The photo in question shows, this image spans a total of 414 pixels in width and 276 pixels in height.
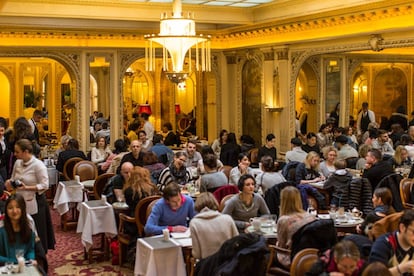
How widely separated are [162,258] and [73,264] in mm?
2600

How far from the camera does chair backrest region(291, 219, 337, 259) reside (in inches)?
227

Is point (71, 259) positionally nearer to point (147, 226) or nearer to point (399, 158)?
point (147, 226)

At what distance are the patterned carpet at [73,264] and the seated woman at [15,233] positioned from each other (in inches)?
91.4

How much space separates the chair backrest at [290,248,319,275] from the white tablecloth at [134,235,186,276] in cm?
143

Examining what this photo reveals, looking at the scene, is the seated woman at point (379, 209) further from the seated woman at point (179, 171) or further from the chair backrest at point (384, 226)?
the seated woman at point (179, 171)

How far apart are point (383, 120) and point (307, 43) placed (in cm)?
790

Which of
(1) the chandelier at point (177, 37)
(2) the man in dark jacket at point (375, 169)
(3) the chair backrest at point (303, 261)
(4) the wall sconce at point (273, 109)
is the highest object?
(1) the chandelier at point (177, 37)

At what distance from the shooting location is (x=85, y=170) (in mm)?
11125

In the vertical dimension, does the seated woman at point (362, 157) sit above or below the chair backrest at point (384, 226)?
above

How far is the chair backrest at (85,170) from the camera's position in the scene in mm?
11078

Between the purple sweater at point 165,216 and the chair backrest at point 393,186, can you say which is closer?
the purple sweater at point 165,216

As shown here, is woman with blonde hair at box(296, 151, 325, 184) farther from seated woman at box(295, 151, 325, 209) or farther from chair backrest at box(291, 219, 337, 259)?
chair backrest at box(291, 219, 337, 259)

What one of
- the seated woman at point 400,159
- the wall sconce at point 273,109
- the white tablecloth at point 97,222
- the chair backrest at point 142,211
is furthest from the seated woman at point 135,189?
the wall sconce at point 273,109

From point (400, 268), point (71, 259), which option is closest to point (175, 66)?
point (71, 259)
